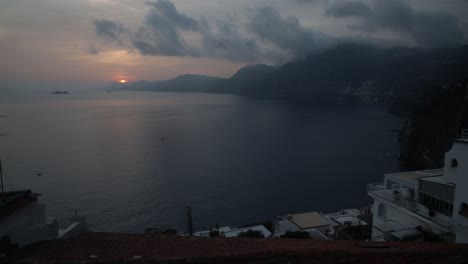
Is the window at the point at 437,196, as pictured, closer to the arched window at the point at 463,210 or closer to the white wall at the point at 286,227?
the arched window at the point at 463,210

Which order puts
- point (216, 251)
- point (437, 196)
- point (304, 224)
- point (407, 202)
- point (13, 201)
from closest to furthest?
point (216, 251), point (13, 201), point (437, 196), point (407, 202), point (304, 224)

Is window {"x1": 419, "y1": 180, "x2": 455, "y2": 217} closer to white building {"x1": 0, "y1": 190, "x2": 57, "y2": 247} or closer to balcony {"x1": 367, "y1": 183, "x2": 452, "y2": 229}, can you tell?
balcony {"x1": 367, "y1": 183, "x2": 452, "y2": 229}

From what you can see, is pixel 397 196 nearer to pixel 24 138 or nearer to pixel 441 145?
pixel 441 145

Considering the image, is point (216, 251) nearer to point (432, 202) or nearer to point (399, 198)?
point (432, 202)

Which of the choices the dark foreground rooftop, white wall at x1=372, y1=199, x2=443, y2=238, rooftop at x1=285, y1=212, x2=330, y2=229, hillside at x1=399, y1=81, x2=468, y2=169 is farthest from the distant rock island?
the dark foreground rooftop

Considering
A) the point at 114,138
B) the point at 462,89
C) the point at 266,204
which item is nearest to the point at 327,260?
the point at 266,204

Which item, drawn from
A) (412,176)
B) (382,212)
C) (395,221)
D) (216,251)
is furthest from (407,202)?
(216,251)
